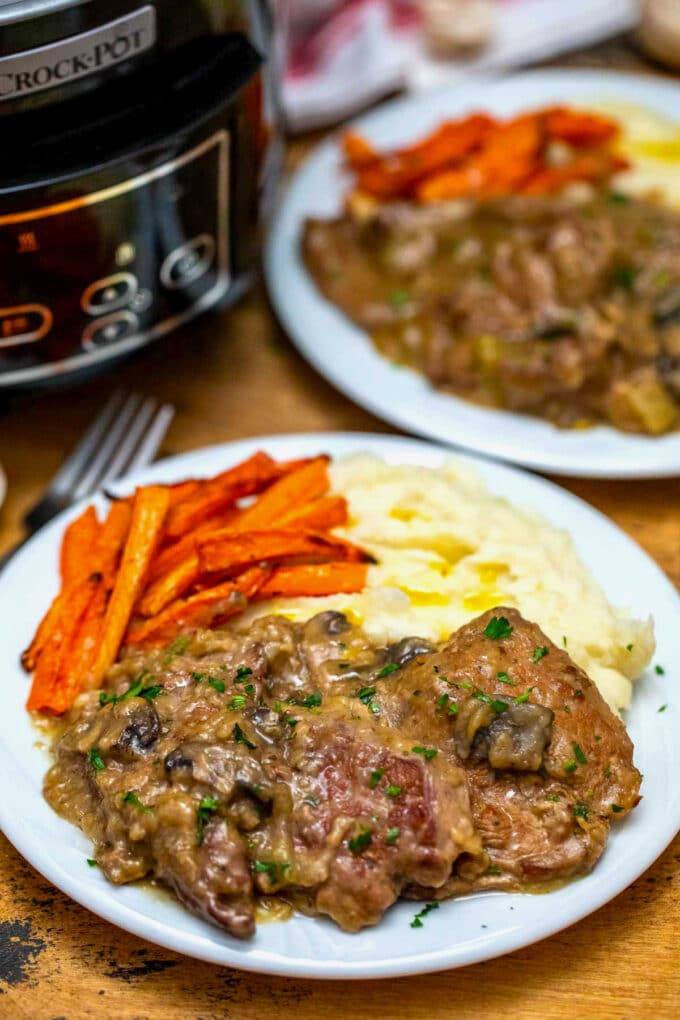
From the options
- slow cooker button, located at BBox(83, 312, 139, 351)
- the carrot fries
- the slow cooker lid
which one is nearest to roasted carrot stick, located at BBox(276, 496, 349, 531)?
the carrot fries

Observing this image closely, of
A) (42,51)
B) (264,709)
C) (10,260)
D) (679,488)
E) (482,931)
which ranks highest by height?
(42,51)

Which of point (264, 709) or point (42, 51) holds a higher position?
point (42, 51)

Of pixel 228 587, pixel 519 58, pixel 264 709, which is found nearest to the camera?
pixel 264 709

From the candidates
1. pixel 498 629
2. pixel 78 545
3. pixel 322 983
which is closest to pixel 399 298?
pixel 78 545

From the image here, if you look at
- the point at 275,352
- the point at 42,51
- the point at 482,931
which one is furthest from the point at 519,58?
the point at 482,931

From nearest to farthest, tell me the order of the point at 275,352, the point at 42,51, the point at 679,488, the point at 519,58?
the point at 42,51 < the point at 679,488 < the point at 275,352 < the point at 519,58

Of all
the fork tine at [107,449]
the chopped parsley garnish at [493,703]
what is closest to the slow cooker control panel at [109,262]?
the fork tine at [107,449]

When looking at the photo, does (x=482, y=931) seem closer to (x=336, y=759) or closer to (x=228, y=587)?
(x=336, y=759)
